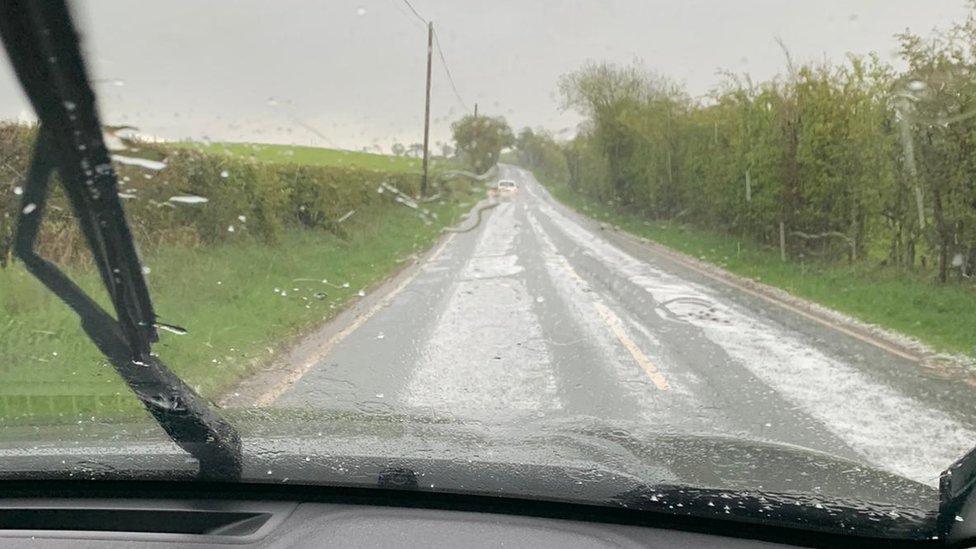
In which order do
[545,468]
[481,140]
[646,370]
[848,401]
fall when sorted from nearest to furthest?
[545,468], [848,401], [646,370], [481,140]

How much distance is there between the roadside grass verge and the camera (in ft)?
17.4

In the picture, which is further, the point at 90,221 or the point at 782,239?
the point at 782,239

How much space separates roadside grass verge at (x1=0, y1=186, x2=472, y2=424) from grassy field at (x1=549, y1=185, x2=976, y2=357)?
7.10 m

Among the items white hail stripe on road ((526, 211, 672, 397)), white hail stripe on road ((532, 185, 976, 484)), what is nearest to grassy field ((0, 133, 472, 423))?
white hail stripe on road ((526, 211, 672, 397))

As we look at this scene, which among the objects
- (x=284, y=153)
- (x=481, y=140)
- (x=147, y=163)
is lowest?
(x=147, y=163)

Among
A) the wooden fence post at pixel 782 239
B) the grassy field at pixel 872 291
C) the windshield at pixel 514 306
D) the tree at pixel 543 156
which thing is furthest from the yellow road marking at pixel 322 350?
the wooden fence post at pixel 782 239

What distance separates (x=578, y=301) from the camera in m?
12.2

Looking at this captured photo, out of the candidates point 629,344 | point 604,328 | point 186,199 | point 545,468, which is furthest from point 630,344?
point 545,468

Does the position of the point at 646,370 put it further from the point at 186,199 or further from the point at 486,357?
the point at 186,199

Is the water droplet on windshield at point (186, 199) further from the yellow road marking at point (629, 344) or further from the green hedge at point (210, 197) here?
the yellow road marking at point (629, 344)

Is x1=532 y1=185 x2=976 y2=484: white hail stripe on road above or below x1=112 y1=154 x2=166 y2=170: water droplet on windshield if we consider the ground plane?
below

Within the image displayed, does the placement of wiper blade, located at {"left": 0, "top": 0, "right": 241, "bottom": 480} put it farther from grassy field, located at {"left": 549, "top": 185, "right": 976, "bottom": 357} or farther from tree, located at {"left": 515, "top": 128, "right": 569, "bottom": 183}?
tree, located at {"left": 515, "top": 128, "right": 569, "bottom": 183}

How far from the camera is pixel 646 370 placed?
24.8 feet

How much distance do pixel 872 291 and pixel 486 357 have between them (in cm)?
804
